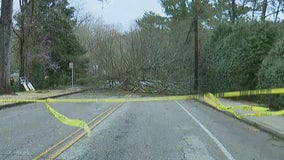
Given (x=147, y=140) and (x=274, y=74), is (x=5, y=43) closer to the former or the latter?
(x=274, y=74)

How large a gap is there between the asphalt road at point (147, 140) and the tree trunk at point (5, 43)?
14.6m

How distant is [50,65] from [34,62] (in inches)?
265

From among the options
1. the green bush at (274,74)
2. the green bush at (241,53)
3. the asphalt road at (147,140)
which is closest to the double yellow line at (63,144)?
the asphalt road at (147,140)

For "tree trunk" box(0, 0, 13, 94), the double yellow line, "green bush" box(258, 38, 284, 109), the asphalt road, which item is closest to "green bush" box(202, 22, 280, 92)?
"green bush" box(258, 38, 284, 109)

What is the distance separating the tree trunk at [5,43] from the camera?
3075 centimetres

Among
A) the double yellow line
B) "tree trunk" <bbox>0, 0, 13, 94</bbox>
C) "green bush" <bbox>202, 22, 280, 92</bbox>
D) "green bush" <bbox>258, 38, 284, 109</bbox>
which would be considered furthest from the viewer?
→ "tree trunk" <bbox>0, 0, 13, 94</bbox>

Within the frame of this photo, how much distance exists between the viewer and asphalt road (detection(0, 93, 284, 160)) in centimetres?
966

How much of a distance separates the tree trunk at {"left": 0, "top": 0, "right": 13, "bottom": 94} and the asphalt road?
14.6m

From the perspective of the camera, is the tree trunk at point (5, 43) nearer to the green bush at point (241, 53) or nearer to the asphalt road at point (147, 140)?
the green bush at point (241, 53)

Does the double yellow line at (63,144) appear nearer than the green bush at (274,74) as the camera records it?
Yes

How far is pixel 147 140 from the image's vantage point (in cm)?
1180

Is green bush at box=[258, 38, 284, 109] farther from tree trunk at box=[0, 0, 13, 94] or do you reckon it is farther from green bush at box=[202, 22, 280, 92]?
tree trunk at box=[0, 0, 13, 94]

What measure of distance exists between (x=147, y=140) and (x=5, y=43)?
70.3 feet

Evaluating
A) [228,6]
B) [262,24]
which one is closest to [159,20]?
[228,6]
